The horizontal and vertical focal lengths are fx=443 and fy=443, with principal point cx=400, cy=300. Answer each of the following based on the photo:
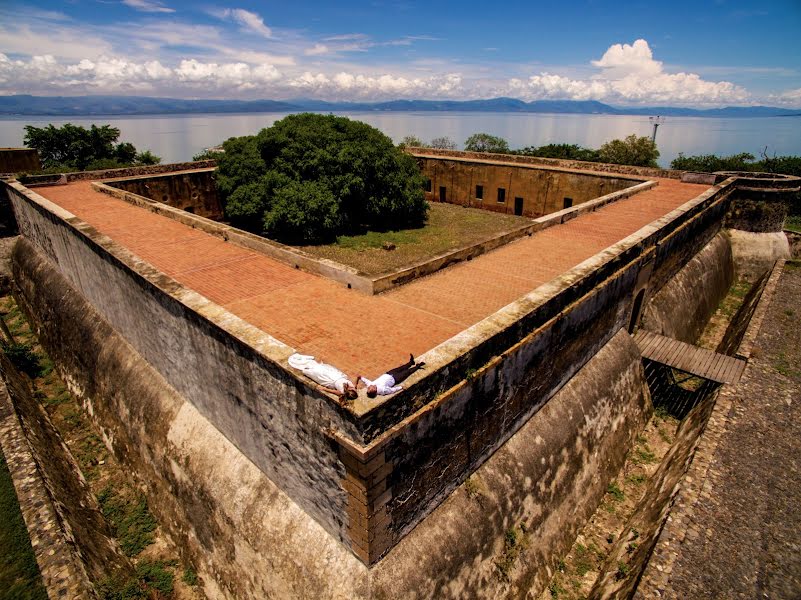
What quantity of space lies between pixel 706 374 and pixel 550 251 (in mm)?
4959

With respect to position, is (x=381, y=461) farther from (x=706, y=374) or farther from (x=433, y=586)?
(x=706, y=374)

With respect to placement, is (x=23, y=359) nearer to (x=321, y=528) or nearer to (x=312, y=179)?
(x=321, y=528)

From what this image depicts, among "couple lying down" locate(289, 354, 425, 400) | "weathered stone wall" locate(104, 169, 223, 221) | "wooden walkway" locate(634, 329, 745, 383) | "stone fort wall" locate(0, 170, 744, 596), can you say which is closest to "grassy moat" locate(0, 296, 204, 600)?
"stone fort wall" locate(0, 170, 744, 596)

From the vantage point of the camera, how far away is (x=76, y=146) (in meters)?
32.2

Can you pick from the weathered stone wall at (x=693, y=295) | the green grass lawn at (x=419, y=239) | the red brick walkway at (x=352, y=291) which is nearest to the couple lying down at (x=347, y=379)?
the red brick walkway at (x=352, y=291)

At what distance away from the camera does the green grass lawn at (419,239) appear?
19812 mm

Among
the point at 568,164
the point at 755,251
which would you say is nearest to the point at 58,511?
the point at 568,164

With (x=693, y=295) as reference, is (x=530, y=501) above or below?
below

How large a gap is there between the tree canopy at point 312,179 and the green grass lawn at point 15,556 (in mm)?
13836

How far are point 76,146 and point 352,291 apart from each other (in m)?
34.0

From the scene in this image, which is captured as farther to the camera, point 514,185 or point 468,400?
point 514,185

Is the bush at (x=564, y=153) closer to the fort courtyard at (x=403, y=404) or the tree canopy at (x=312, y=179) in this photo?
the tree canopy at (x=312, y=179)

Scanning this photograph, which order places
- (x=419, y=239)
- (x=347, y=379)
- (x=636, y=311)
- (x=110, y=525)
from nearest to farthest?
(x=347, y=379), (x=110, y=525), (x=636, y=311), (x=419, y=239)

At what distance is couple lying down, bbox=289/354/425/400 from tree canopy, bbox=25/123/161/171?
3215 cm
